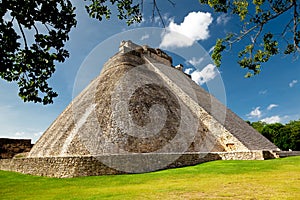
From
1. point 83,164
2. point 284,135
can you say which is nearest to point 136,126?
point 83,164

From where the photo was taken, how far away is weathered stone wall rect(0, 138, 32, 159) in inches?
848

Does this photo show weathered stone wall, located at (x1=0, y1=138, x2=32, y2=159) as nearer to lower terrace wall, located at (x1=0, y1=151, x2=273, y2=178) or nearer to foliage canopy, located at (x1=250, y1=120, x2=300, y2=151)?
lower terrace wall, located at (x1=0, y1=151, x2=273, y2=178)

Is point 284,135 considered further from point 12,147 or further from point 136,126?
point 12,147

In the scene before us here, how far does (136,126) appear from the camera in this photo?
626 inches

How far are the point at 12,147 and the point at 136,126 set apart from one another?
1284 centimetres

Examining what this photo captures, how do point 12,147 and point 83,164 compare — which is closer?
point 83,164

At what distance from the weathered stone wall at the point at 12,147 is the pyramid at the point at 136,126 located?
4334mm

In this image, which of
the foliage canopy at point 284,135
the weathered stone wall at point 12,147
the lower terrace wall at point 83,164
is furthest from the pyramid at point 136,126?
the foliage canopy at point 284,135

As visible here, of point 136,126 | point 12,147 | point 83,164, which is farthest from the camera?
point 12,147

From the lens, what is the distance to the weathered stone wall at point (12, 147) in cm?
2153

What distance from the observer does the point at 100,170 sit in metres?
12.0

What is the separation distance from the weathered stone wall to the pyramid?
4.33 metres

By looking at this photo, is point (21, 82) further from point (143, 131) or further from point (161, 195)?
point (143, 131)

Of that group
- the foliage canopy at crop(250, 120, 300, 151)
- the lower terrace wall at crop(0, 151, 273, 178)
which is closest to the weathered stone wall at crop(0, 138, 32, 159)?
the lower terrace wall at crop(0, 151, 273, 178)
